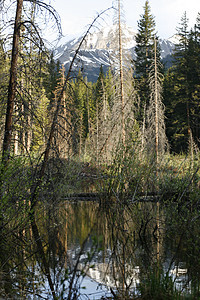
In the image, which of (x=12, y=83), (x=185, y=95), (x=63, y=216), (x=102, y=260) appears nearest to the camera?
(x=102, y=260)

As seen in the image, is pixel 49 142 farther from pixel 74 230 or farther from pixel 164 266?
pixel 164 266

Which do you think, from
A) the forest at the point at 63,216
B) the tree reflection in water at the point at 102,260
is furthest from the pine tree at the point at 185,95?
the tree reflection in water at the point at 102,260

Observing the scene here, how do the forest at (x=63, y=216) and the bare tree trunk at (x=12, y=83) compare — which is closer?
the forest at (x=63, y=216)

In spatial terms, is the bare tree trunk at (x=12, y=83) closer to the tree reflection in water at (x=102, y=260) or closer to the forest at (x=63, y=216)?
the forest at (x=63, y=216)

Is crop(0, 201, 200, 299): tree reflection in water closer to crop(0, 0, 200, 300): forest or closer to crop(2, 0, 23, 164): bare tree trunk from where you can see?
crop(0, 0, 200, 300): forest

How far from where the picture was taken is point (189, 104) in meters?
33.8

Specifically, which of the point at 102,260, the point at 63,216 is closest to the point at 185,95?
the point at 63,216

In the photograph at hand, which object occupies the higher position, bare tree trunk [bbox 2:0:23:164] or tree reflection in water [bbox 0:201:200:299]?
bare tree trunk [bbox 2:0:23:164]

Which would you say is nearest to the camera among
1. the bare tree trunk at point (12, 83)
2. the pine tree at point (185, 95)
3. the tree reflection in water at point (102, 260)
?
the tree reflection in water at point (102, 260)

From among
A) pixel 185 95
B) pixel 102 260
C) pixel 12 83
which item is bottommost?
pixel 102 260

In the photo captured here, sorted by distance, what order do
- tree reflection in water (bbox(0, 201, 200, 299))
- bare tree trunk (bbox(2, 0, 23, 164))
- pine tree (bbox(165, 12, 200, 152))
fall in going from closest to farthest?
1. tree reflection in water (bbox(0, 201, 200, 299))
2. bare tree trunk (bbox(2, 0, 23, 164))
3. pine tree (bbox(165, 12, 200, 152))

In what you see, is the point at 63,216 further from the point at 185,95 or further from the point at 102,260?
the point at 185,95

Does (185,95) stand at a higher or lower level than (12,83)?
higher

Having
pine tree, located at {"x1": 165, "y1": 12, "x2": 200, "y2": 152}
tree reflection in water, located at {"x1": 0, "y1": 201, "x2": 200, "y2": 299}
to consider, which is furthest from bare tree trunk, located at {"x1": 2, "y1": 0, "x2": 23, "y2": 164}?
pine tree, located at {"x1": 165, "y1": 12, "x2": 200, "y2": 152}
